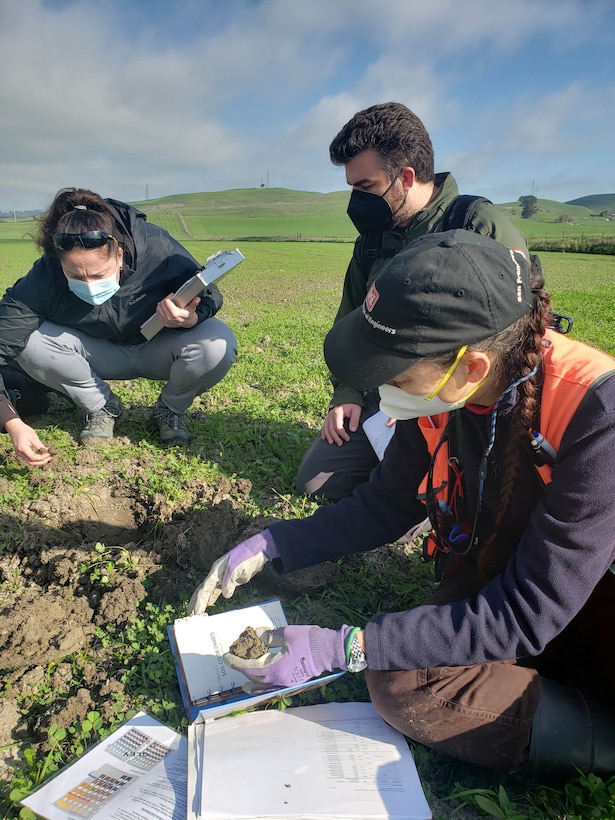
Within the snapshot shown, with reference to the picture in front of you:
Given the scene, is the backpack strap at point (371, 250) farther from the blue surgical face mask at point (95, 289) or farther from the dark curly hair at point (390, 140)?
the blue surgical face mask at point (95, 289)

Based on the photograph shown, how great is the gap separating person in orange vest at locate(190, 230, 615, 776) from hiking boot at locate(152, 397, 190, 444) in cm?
223

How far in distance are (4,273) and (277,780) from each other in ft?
53.7

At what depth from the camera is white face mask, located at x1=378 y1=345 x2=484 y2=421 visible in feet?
5.66

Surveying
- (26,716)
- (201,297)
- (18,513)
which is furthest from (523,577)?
(201,297)

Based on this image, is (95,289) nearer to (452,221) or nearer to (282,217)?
(452,221)

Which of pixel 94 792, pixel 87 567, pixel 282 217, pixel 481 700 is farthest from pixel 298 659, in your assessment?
pixel 282 217

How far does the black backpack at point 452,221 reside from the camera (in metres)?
2.94

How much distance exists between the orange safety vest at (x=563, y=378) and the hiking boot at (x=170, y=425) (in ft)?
8.93

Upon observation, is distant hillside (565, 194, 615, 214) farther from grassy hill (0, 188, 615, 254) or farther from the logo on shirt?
the logo on shirt

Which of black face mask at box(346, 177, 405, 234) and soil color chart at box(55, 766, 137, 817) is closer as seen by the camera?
soil color chart at box(55, 766, 137, 817)

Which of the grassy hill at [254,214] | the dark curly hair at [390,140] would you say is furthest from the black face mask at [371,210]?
the grassy hill at [254,214]

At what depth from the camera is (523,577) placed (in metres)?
1.62

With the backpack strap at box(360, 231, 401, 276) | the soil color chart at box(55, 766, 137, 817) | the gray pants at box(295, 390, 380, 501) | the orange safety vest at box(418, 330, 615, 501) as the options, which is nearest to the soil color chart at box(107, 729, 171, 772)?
the soil color chart at box(55, 766, 137, 817)

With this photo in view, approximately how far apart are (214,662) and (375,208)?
2.53 metres
